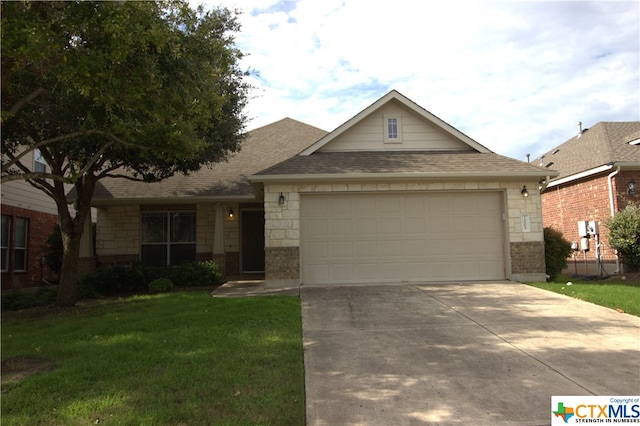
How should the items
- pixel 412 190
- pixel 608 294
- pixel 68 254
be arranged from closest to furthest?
pixel 608 294 < pixel 68 254 < pixel 412 190

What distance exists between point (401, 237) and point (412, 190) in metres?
1.24

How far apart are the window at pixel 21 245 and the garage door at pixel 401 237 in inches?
423

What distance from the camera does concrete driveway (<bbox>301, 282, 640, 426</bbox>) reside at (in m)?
4.44

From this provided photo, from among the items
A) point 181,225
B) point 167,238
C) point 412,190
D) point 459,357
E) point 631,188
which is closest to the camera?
point 459,357

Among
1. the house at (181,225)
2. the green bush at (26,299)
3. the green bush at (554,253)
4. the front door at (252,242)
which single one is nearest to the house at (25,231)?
the house at (181,225)

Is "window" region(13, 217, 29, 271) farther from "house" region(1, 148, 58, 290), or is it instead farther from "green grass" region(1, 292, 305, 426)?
"green grass" region(1, 292, 305, 426)

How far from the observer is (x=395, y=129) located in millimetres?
13734

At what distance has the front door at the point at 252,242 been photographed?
16.1m

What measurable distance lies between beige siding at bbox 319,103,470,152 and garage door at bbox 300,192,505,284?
1.96 metres

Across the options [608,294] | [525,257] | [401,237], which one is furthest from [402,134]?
[608,294]

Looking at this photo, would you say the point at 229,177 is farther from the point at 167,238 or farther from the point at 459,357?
the point at 459,357

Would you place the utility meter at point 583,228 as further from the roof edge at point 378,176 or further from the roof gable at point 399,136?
the roof gable at point 399,136

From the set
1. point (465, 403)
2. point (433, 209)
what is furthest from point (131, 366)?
point (433, 209)

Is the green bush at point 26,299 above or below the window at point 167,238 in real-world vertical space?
below
